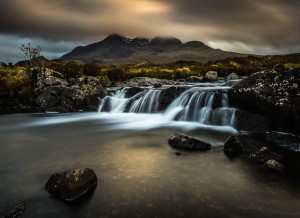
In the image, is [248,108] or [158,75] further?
[158,75]

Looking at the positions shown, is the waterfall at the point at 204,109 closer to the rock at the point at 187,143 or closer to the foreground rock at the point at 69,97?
the rock at the point at 187,143

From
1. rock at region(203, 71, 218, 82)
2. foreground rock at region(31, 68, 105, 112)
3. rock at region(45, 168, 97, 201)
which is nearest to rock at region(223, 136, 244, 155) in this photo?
rock at region(45, 168, 97, 201)

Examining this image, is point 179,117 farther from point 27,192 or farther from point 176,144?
point 27,192

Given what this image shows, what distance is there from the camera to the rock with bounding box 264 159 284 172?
10856 millimetres

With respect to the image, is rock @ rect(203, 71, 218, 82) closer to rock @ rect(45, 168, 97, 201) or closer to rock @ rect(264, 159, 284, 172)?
rock @ rect(264, 159, 284, 172)

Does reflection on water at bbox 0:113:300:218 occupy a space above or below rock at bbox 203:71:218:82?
below

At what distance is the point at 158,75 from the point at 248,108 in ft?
129

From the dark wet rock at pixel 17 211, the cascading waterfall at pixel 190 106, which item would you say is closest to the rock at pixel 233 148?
the cascading waterfall at pixel 190 106

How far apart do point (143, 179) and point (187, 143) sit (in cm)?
435

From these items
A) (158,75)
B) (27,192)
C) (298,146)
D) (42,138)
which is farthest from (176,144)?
(158,75)

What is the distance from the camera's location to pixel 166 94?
27141 mm

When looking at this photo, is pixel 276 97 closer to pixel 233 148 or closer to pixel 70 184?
pixel 233 148

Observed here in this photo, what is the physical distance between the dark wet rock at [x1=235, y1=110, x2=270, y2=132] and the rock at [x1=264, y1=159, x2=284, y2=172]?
7273 millimetres

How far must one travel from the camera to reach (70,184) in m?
8.76
